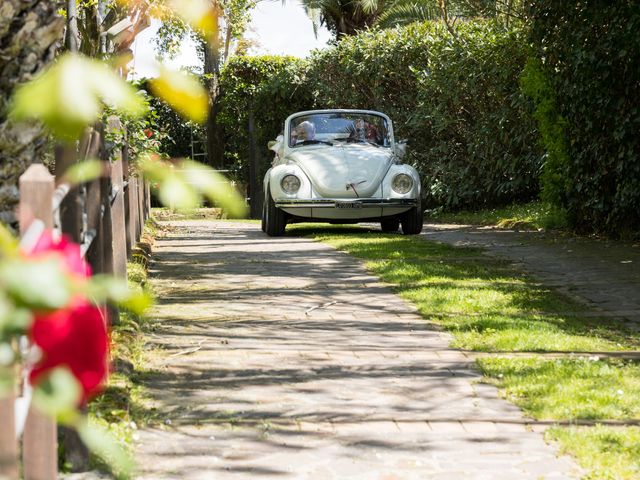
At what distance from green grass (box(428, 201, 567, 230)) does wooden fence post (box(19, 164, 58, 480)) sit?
10519mm

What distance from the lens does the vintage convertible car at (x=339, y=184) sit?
1252 centimetres

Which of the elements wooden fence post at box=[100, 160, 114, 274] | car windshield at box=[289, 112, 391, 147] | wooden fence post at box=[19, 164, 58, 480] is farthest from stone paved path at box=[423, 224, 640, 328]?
wooden fence post at box=[19, 164, 58, 480]

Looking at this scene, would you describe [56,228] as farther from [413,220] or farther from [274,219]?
[413,220]

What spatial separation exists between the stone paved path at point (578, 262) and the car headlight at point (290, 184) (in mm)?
1743

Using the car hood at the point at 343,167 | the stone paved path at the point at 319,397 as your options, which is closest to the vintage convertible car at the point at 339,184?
the car hood at the point at 343,167

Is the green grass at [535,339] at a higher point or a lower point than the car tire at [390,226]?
lower

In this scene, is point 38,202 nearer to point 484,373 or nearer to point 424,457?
point 424,457

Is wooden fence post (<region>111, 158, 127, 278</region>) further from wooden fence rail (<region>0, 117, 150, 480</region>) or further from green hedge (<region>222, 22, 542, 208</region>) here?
green hedge (<region>222, 22, 542, 208</region>)

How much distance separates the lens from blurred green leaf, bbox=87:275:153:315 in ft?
2.76

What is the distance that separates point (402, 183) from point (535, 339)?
23.4 feet

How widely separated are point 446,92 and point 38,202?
14.7 metres

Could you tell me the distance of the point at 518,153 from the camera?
15719 mm

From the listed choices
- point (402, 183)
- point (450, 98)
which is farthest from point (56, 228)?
point (450, 98)

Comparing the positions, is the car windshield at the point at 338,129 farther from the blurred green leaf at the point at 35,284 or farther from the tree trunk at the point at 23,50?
the blurred green leaf at the point at 35,284
